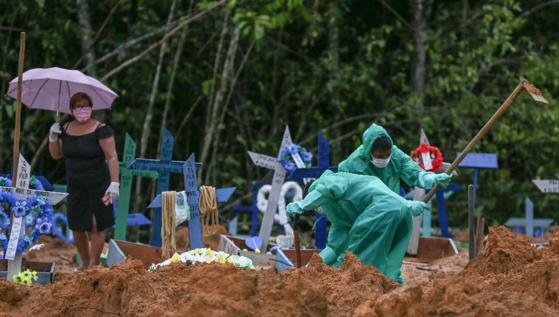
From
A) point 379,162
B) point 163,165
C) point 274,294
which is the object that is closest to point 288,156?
point 163,165

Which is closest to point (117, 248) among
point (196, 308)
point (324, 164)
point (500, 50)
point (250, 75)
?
point (324, 164)

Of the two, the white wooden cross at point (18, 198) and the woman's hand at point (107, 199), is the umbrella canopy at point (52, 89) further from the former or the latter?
the white wooden cross at point (18, 198)

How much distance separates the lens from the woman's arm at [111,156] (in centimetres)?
831

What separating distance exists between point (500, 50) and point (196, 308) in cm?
1114

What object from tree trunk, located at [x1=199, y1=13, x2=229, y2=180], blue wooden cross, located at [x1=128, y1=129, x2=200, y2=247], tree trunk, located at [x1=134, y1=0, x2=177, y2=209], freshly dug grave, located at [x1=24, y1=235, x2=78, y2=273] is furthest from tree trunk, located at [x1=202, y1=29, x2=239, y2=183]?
blue wooden cross, located at [x1=128, y1=129, x2=200, y2=247]

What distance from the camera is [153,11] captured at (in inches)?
526

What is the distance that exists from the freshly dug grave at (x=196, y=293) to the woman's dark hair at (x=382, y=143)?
1936 mm

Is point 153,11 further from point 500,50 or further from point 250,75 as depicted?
point 500,50

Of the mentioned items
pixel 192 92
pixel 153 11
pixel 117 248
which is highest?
pixel 153 11

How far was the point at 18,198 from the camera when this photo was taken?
24.9 ft

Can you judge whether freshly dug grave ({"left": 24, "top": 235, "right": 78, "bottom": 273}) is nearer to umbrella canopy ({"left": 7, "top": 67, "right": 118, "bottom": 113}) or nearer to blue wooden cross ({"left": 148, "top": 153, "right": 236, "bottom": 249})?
umbrella canopy ({"left": 7, "top": 67, "right": 118, "bottom": 113})

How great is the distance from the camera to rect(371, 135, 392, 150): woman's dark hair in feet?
23.9

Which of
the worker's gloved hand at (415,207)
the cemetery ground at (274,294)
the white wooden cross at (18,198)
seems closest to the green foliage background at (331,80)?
the white wooden cross at (18,198)

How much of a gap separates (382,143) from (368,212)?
49cm
